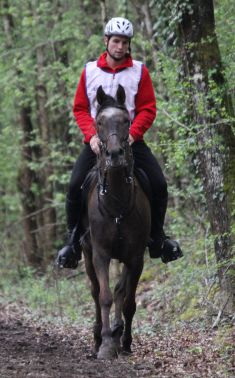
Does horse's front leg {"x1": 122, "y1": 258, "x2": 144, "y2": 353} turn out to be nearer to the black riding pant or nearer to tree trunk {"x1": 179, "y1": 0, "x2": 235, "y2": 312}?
the black riding pant

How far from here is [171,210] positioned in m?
16.2

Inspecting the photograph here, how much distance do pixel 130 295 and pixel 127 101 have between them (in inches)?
88.9

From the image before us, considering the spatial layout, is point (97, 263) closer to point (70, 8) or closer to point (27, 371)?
point (27, 371)

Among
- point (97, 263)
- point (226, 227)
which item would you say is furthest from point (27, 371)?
point (226, 227)

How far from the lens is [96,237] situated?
28.8 feet

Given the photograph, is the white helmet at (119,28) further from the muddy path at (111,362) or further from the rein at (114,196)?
the muddy path at (111,362)

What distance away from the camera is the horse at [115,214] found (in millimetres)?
8125

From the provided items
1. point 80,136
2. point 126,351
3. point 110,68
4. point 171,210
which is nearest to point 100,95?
point 110,68

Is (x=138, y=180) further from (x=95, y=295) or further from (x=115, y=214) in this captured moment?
(x=95, y=295)

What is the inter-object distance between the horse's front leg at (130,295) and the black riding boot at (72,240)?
982 millimetres

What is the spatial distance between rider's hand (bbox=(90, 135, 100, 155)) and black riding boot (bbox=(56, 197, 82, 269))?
113 centimetres

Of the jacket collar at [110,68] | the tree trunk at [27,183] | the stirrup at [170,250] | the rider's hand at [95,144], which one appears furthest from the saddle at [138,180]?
the tree trunk at [27,183]

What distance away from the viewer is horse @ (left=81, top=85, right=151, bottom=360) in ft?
26.7

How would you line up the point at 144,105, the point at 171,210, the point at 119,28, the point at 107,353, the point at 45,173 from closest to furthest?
the point at 107,353, the point at 119,28, the point at 144,105, the point at 171,210, the point at 45,173
